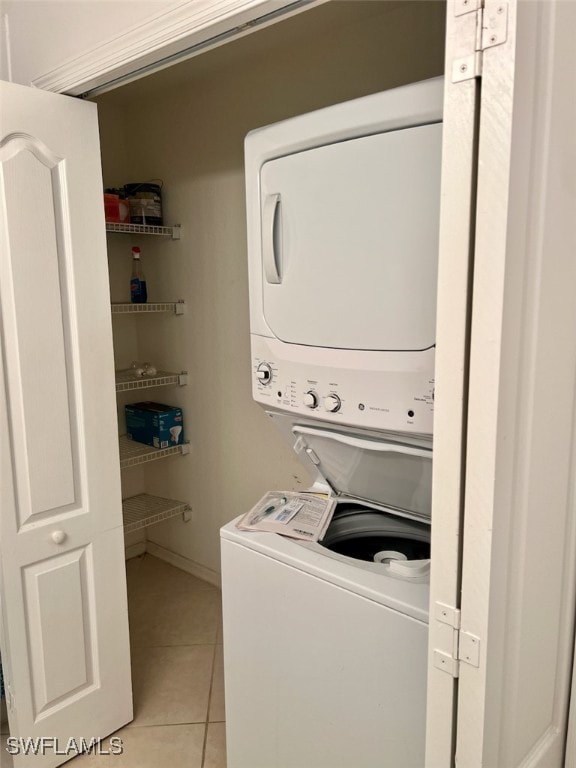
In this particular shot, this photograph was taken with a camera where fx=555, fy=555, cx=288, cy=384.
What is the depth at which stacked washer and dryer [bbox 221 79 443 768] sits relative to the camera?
3.84ft

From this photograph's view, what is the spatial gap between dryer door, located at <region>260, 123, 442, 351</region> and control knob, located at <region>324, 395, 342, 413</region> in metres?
0.13

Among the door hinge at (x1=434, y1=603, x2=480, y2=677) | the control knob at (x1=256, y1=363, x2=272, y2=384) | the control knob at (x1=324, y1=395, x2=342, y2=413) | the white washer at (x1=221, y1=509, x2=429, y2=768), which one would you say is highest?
the control knob at (x1=256, y1=363, x2=272, y2=384)

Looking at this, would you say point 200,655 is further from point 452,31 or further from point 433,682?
point 452,31

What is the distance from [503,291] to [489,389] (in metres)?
0.13

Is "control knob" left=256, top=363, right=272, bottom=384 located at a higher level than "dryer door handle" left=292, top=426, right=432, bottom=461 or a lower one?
higher

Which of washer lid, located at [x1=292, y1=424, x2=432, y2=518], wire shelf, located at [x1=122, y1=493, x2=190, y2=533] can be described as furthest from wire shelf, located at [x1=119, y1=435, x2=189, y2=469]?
washer lid, located at [x1=292, y1=424, x2=432, y2=518]

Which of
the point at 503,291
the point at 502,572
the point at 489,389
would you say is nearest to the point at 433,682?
the point at 502,572

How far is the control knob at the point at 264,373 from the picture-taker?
1.53 metres

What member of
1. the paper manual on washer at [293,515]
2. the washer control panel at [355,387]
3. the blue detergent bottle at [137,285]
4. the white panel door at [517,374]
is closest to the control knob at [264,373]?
the washer control panel at [355,387]

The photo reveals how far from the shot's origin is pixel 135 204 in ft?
8.70

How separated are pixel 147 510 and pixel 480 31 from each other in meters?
2.66

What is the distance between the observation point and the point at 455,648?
2.73 ft

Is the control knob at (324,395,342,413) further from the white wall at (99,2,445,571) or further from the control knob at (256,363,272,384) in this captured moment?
the white wall at (99,2,445,571)

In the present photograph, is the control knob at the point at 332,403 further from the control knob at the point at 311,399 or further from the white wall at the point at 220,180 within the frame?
the white wall at the point at 220,180
